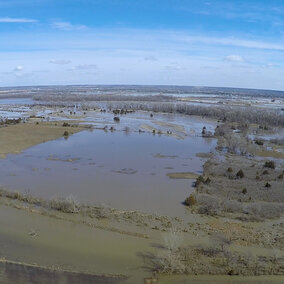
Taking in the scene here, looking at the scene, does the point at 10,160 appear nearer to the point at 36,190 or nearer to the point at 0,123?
the point at 36,190

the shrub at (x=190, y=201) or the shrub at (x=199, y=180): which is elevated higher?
the shrub at (x=199, y=180)

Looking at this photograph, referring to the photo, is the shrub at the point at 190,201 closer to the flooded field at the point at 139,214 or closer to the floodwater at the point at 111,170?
the flooded field at the point at 139,214

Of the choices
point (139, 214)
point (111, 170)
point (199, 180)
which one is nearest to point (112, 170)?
point (111, 170)

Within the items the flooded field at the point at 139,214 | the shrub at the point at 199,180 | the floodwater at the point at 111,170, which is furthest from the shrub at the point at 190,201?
the shrub at the point at 199,180

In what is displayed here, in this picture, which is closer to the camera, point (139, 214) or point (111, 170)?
point (139, 214)

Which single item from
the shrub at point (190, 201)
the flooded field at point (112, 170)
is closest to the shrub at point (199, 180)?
the flooded field at point (112, 170)

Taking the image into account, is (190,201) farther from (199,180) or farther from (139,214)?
(199,180)

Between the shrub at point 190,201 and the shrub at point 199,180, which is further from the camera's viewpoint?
the shrub at point 199,180

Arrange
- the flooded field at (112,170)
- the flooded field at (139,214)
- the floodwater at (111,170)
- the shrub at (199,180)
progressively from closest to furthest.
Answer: the flooded field at (139,214)
the floodwater at (111,170)
the flooded field at (112,170)
the shrub at (199,180)

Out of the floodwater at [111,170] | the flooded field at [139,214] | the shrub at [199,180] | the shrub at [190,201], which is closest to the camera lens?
the flooded field at [139,214]
